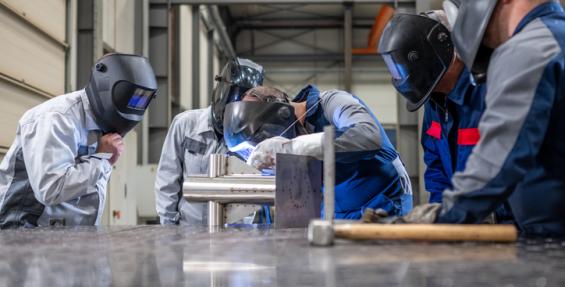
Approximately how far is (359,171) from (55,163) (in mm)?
1159

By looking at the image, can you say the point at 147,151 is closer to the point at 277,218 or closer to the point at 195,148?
the point at 195,148

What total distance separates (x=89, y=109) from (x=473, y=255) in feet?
6.06

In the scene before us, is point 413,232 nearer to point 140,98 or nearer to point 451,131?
point 451,131

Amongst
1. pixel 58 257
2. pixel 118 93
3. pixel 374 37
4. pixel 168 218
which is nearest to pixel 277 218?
pixel 58 257

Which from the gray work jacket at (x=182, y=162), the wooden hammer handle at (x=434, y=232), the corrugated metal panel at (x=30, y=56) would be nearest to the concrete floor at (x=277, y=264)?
the wooden hammer handle at (x=434, y=232)

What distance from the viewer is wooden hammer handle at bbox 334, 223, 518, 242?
107 cm

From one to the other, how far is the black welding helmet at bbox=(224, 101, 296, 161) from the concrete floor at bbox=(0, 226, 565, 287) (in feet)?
2.77

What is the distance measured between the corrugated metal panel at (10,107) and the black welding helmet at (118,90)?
137 cm

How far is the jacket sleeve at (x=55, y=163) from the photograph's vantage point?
2021 millimetres

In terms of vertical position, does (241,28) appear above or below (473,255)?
above

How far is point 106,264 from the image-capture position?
923mm

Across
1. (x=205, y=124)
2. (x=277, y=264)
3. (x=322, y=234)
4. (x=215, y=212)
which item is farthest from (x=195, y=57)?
(x=277, y=264)

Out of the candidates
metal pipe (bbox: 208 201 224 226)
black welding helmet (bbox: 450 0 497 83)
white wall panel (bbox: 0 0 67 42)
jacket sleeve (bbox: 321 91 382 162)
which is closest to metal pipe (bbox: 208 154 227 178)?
metal pipe (bbox: 208 201 224 226)

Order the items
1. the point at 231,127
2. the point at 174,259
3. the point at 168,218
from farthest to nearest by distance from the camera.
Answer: the point at 168,218 < the point at 231,127 < the point at 174,259
